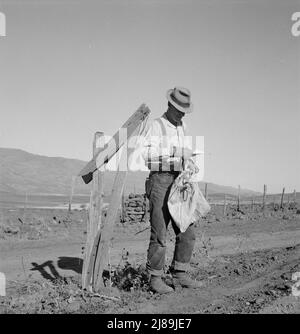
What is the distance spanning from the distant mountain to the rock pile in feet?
182

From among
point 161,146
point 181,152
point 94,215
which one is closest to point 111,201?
point 94,215

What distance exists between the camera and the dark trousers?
16.5 ft

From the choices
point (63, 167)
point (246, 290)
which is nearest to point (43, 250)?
point (246, 290)

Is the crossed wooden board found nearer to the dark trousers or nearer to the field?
the field

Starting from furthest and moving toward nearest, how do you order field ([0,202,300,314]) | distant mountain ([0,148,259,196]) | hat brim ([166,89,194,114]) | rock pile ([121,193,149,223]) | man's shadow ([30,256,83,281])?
distant mountain ([0,148,259,196]) < rock pile ([121,193,149,223]) < man's shadow ([30,256,83,281]) < hat brim ([166,89,194,114]) < field ([0,202,300,314])

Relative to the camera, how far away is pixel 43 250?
35.0 feet

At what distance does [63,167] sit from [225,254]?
10868 cm

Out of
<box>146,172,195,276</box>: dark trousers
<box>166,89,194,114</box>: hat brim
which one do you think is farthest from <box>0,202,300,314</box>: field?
<box>166,89,194,114</box>: hat brim

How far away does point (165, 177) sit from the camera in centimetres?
512

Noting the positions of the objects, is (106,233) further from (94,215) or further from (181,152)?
(181,152)

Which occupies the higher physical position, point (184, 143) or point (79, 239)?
point (184, 143)

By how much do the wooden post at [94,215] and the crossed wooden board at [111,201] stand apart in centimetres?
1
